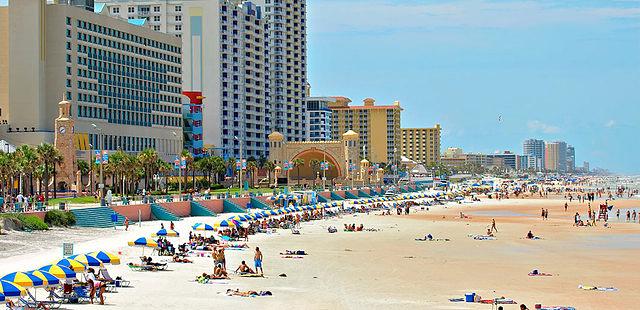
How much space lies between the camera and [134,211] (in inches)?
2849

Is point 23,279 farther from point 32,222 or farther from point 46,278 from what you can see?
point 32,222

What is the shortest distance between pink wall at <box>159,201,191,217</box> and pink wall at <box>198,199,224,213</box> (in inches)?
92.0

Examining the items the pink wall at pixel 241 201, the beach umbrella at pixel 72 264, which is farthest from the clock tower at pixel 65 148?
the beach umbrella at pixel 72 264

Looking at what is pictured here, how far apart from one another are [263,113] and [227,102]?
636 inches

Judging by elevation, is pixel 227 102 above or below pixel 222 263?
above

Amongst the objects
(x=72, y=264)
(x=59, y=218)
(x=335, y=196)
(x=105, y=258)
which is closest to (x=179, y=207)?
(x=59, y=218)

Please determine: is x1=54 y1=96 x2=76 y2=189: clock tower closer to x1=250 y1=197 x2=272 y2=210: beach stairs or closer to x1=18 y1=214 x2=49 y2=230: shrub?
x1=250 y1=197 x2=272 y2=210: beach stairs

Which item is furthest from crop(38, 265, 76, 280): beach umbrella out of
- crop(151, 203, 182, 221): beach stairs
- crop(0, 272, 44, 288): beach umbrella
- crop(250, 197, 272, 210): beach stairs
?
crop(250, 197, 272, 210): beach stairs

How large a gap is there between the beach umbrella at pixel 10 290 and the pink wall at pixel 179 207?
160 ft

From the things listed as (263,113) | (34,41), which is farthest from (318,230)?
(263,113)

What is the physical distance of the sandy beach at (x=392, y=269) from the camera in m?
35.8

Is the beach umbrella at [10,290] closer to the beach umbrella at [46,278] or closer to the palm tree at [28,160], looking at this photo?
the beach umbrella at [46,278]

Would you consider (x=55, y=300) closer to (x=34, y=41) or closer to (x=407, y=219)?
(x=407, y=219)

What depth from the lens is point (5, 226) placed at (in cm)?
5403
